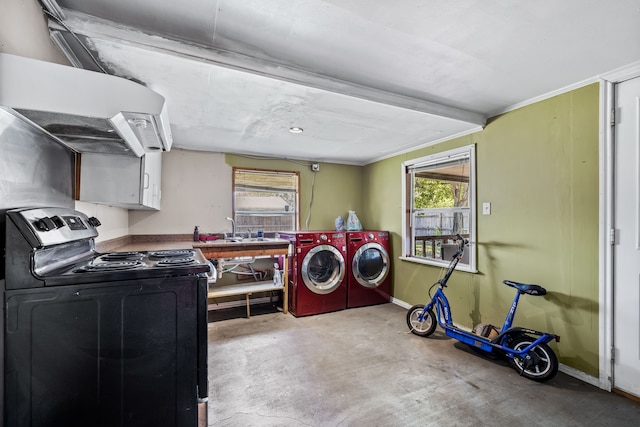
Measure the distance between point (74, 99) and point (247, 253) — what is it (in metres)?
2.36

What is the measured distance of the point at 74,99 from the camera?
1.03 meters

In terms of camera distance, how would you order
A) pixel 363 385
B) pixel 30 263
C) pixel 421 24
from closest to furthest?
pixel 30 263 → pixel 421 24 → pixel 363 385

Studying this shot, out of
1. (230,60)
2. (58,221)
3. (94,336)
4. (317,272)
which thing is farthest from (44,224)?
(317,272)

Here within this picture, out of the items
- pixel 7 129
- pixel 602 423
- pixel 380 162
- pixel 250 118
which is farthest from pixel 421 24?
pixel 380 162

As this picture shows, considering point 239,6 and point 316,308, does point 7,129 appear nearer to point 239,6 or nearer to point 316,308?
point 239,6

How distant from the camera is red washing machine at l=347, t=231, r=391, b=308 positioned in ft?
12.2

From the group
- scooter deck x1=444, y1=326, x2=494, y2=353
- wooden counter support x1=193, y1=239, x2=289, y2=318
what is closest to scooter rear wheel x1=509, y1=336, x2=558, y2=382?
scooter deck x1=444, y1=326, x2=494, y2=353

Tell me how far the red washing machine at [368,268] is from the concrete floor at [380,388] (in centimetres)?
89

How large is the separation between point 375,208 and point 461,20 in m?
3.11

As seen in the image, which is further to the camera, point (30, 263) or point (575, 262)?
point (575, 262)

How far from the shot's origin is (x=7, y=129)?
1.05m

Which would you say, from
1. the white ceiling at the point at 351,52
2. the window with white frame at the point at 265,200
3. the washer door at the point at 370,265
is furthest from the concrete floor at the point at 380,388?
the white ceiling at the point at 351,52

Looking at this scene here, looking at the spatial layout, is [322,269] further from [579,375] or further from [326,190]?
[579,375]

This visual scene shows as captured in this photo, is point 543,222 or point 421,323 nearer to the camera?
point 543,222
